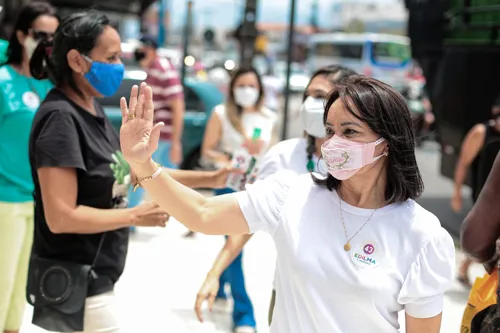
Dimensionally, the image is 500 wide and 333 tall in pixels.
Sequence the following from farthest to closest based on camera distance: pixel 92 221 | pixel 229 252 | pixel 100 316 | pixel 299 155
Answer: pixel 299 155 → pixel 229 252 → pixel 100 316 → pixel 92 221

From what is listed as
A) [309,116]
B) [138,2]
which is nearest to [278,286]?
[309,116]

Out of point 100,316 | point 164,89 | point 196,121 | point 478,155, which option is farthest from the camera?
point 196,121

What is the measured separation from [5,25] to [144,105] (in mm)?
6249

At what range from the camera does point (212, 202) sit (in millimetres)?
2461

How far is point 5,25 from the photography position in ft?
26.6

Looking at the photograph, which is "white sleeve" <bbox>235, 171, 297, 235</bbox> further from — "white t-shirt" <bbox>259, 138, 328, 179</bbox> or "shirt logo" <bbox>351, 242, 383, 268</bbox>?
"white t-shirt" <bbox>259, 138, 328, 179</bbox>

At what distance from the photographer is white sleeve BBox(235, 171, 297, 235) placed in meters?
2.38

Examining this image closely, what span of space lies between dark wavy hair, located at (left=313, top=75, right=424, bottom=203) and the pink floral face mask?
4cm

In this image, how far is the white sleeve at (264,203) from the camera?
7.82ft

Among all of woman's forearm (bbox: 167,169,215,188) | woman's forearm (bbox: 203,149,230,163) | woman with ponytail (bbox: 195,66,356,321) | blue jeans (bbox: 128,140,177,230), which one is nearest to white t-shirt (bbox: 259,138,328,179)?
woman with ponytail (bbox: 195,66,356,321)

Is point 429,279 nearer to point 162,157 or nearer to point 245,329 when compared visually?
point 245,329

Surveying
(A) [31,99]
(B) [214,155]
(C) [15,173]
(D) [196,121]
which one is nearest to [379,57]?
(D) [196,121]

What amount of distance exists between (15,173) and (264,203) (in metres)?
2.00

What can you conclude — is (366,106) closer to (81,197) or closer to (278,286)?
(278,286)
